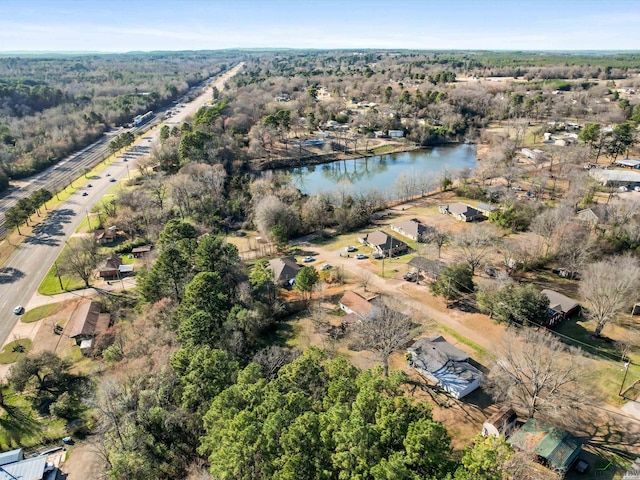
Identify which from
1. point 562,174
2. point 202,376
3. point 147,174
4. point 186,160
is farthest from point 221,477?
point 562,174

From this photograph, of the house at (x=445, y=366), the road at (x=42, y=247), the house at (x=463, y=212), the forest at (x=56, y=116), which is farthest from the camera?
the forest at (x=56, y=116)

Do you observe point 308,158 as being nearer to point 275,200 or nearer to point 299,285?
point 275,200

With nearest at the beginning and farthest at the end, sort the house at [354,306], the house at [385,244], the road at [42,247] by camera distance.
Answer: the house at [354,306] → the road at [42,247] → the house at [385,244]

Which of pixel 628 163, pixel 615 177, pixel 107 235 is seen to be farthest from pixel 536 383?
pixel 628 163

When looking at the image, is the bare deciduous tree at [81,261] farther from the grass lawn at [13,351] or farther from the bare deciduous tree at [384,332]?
the bare deciduous tree at [384,332]

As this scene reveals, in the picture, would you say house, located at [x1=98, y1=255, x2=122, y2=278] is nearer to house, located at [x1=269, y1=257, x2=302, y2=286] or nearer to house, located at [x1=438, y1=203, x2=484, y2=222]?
house, located at [x1=269, y1=257, x2=302, y2=286]

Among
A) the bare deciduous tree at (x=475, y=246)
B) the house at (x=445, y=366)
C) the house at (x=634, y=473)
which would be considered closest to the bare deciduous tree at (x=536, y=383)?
the house at (x=445, y=366)

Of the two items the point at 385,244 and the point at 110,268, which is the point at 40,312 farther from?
the point at 385,244
